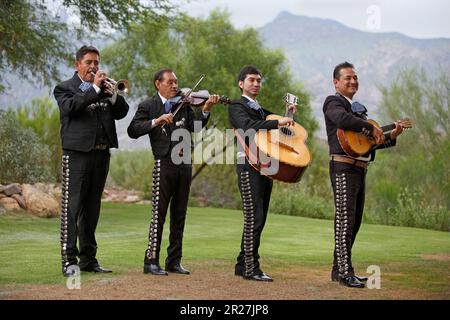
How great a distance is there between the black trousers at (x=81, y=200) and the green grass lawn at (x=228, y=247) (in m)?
0.31

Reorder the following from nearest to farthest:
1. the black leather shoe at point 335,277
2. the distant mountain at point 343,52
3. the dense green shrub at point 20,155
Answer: the black leather shoe at point 335,277 < the dense green shrub at point 20,155 < the distant mountain at point 343,52

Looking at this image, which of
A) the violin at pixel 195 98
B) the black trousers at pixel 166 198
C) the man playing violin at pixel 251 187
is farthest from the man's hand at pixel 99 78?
the man playing violin at pixel 251 187

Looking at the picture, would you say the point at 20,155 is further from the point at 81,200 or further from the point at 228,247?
the point at 81,200

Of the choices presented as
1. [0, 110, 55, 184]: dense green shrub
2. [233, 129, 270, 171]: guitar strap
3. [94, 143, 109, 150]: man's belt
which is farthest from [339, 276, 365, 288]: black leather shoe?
[0, 110, 55, 184]: dense green shrub

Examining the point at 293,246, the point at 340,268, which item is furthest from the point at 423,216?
the point at 340,268

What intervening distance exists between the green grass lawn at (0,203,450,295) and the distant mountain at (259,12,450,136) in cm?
7191

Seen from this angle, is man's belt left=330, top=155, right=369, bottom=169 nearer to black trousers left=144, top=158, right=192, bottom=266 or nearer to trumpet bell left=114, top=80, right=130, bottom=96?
black trousers left=144, top=158, right=192, bottom=266

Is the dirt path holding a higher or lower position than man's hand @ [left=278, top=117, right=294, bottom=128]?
lower

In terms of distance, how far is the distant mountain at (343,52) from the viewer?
103 meters

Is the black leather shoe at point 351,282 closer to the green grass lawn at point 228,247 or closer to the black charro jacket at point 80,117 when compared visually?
the green grass lawn at point 228,247

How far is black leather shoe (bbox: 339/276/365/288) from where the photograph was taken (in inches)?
283

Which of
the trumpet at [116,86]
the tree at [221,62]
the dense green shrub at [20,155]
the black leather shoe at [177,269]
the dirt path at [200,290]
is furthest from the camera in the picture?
the tree at [221,62]

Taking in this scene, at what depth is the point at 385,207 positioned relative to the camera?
19.1 meters
